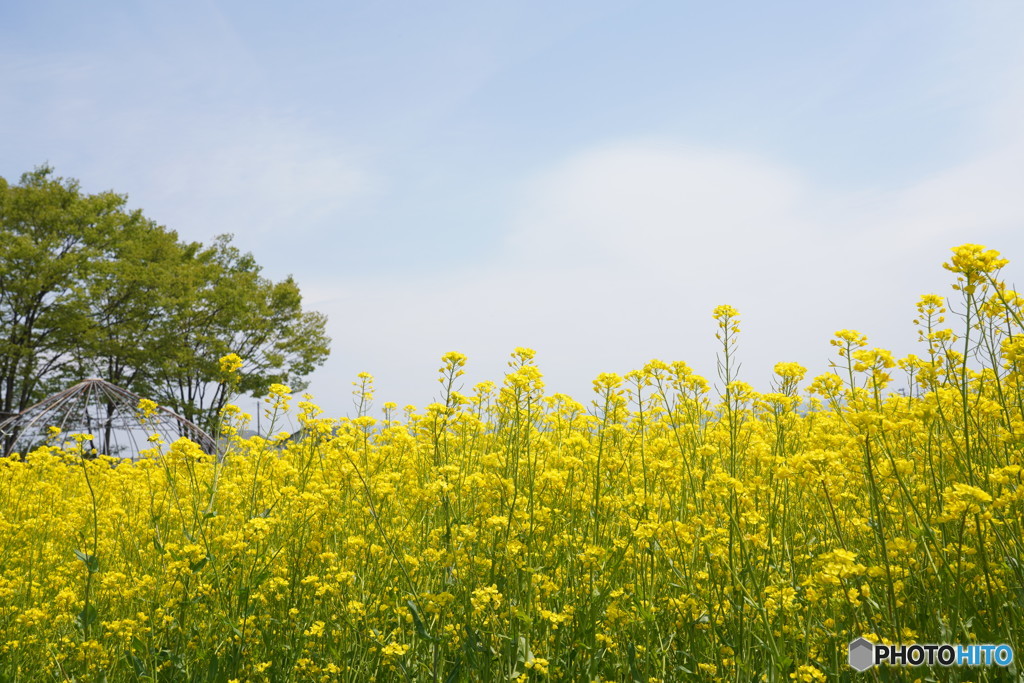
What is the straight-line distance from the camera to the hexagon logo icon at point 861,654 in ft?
7.48

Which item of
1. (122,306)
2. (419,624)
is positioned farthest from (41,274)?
(419,624)

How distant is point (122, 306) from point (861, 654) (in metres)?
24.8

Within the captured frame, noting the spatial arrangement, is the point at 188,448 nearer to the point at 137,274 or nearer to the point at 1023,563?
the point at 1023,563

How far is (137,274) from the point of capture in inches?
848

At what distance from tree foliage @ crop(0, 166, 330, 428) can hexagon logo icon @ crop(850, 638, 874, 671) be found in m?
17.0

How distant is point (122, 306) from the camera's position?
21.9 meters

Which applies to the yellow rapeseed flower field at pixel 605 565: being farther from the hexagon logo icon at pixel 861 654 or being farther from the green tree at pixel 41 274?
the green tree at pixel 41 274

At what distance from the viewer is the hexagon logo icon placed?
228cm

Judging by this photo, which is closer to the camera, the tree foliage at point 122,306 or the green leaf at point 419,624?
the green leaf at point 419,624

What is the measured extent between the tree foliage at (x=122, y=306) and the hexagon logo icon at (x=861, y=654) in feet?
55.7

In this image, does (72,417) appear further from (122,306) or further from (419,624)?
(419,624)

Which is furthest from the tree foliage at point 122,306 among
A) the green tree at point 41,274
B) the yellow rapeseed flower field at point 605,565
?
the yellow rapeseed flower field at point 605,565

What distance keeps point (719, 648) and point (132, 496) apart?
4885mm

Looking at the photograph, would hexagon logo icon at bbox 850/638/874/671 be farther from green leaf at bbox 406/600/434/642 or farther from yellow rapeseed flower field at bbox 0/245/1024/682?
green leaf at bbox 406/600/434/642
